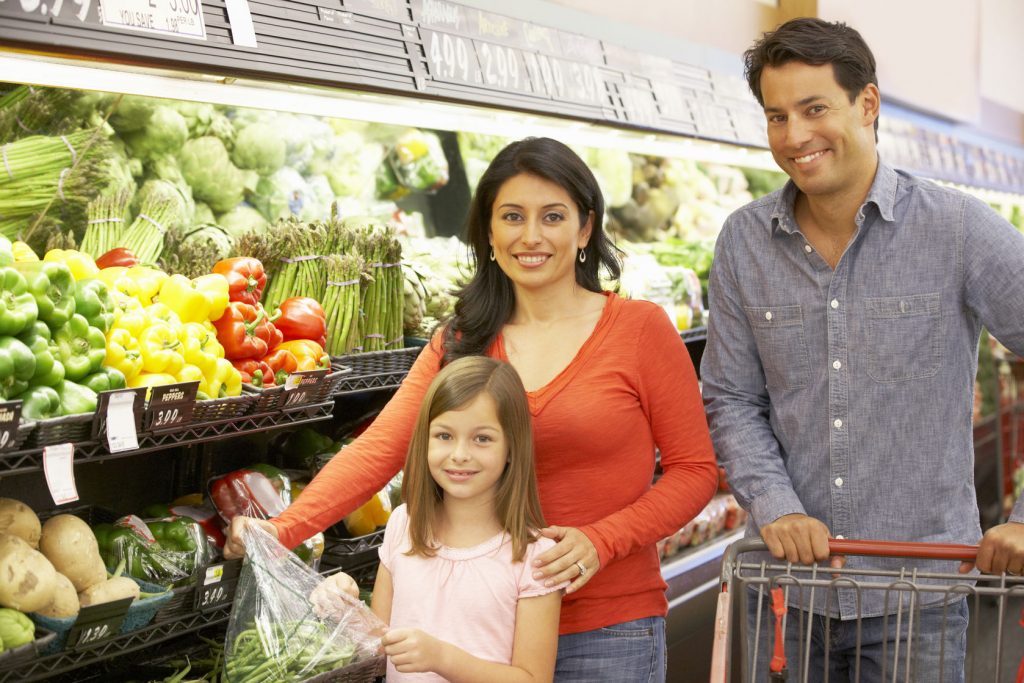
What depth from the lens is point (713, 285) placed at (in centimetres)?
264

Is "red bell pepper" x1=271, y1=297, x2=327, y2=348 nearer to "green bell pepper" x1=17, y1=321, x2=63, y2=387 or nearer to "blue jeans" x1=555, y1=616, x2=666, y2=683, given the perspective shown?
"green bell pepper" x1=17, y1=321, x2=63, y2=387

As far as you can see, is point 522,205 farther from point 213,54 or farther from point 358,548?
point 358,548

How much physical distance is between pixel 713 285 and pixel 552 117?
1018mm

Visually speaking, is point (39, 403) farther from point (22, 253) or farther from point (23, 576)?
point (22, 253)

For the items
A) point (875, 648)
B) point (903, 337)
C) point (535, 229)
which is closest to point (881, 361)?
point (903, 337)

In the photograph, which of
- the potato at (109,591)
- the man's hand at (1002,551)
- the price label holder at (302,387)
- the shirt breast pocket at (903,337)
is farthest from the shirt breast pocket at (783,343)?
the potato at (109,591)

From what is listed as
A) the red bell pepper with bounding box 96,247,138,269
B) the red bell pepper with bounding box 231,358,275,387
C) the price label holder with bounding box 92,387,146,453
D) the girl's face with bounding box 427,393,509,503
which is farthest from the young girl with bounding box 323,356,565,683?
the red bell pepper with bounding box 96,247,138,269

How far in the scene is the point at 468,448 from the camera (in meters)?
2.13

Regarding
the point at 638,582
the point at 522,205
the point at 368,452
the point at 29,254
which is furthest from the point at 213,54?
the point at 638,582

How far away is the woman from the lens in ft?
7.53

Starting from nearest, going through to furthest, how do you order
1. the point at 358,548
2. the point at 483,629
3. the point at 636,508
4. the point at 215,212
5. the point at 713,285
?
the point at 483,629 < the point at 636,508 < the point at 713,285 < the point at 358,548 < the point at 215,212

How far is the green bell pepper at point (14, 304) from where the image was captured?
1.95 m

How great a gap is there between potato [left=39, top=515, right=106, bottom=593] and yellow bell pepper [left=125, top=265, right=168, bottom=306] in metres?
0.53

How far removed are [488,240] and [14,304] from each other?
1047 millimetres
